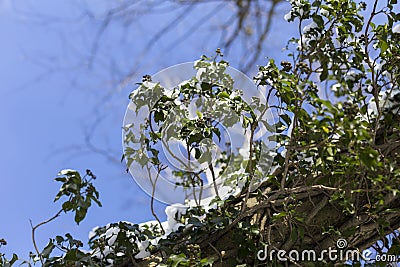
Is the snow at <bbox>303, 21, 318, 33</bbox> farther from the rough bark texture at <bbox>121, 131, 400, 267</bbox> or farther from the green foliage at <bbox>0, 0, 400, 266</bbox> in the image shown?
the rough bark texture at <bbox>121, 131, 400, 267</bbox>

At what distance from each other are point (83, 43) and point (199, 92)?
1.60 meters

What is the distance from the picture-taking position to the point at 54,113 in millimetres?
3016

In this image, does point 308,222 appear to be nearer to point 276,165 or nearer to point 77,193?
point 276,165

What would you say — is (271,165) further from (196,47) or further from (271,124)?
(196,47)

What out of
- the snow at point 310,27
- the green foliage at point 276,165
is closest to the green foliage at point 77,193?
the green foliage at point 276,165

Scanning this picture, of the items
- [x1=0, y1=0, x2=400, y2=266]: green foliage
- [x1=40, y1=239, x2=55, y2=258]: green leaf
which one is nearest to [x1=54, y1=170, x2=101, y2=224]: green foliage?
[x1=0, y1=0, x2=400, y2=266]: green foliage

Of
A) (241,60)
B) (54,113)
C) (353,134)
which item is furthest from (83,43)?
(353,134)

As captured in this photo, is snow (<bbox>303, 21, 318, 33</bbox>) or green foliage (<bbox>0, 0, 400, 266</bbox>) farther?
snow (<bbox>303, 21, 318, 33</bbox>)

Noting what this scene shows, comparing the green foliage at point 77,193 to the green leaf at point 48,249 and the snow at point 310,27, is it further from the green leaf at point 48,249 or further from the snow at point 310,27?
the snow at point 310,27

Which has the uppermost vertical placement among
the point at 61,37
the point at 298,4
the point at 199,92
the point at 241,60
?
the point at 61,37

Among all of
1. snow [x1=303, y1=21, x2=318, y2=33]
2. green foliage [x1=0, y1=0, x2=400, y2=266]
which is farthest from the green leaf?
snow [x1=303, y1=21, x2=318, y2=33]

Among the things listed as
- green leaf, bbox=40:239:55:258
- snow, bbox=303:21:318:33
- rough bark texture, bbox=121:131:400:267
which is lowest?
rough bark texture, bbox=121:131:400:267

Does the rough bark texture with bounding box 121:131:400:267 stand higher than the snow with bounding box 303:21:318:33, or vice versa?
the snow with bounding box 303:21:318:33

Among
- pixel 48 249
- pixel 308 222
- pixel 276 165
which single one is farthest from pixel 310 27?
pixel 48 249
